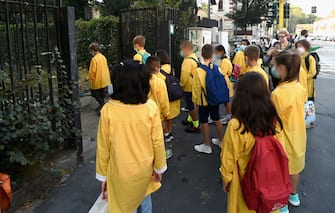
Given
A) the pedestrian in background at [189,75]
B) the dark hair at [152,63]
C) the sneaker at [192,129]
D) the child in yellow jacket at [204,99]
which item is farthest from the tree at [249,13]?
the dark hair at [152,63]

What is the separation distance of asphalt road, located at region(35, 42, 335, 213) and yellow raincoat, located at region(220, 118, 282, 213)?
957 millimetres

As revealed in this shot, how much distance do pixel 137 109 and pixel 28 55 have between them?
6.96 ft

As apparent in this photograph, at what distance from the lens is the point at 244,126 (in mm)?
2516

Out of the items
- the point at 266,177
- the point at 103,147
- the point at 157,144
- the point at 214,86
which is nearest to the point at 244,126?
the point at 266,177

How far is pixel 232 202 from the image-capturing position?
8.67ft

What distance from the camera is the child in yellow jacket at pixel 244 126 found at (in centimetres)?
251

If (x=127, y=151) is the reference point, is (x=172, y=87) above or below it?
above

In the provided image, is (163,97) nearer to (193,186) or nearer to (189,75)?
(193,186)

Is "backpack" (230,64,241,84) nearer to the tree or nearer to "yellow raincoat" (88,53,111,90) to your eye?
"yellow raincoat" (88,53,111,90)

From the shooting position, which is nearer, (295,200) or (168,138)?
(295,200)

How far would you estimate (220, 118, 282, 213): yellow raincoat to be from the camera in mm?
2514

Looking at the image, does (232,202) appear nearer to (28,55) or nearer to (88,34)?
(28,55)

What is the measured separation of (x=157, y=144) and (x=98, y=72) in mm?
4901

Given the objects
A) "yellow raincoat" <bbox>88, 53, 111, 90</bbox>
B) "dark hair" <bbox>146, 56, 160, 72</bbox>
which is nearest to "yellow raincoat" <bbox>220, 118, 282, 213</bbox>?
"dark hair" <bbox>146, 56, 160, 72</bbox>
